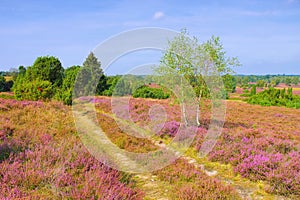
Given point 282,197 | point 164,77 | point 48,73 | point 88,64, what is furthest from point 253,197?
point 48,73

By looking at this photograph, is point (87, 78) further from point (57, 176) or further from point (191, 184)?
point (191, 184)

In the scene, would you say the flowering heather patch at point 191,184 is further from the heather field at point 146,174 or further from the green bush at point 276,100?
the green bush at point 276,100

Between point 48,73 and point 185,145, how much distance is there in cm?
2123

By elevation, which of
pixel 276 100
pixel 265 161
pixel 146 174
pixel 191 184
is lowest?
pixel 146 174

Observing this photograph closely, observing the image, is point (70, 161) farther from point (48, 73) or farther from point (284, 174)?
point (48, 73)

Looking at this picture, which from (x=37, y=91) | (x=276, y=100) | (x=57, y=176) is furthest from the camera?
(x=276, y=100)

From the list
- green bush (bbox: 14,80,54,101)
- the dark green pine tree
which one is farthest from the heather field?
green bush (bbox: 14,80,54,101)

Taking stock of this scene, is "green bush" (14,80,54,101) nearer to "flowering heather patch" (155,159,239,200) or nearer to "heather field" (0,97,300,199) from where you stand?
"heather field" (0,97,300,199)

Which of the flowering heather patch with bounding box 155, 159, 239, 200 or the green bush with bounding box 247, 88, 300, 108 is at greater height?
the green bush with bounding box 247, 88, 300, 108

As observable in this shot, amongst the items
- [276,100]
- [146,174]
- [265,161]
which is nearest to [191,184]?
[146,174]

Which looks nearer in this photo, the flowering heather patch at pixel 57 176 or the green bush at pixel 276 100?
the flowering heather patch at pixel 57 176

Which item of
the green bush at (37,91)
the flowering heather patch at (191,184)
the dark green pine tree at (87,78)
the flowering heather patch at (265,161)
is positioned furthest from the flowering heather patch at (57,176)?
the green bush at (37,91)

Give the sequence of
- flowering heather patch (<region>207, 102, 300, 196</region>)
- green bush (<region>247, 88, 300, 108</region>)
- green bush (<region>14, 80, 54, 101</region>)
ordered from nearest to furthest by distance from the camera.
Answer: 1. flowering heather patch (<region>207, 102, 300, 196</region>)
2. green bush (<region>14, 80, 54, 101</region>)
3. green bush (<region>247, 88, 300, 108</region>)

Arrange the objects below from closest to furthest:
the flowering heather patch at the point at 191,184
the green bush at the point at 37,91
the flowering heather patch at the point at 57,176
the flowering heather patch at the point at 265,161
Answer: the flowering heather patch at the point at 57,176, the flowering heather patch at the point at 191,184, the flowering heather patch at the point at 265,161, the green bush at the point at 37,91
